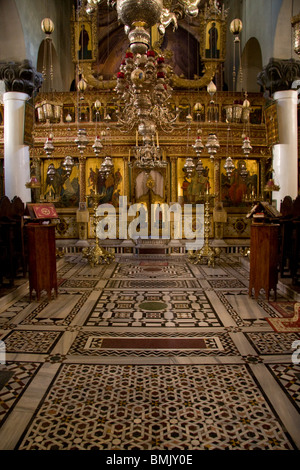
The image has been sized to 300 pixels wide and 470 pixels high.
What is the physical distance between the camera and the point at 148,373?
9.68 feet

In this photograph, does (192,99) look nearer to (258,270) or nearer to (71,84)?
(71,84)

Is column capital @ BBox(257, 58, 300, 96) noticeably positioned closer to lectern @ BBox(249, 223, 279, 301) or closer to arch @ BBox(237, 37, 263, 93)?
arch @ BBox(237, 37, 263, 93)

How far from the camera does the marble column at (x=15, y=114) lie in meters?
8.16

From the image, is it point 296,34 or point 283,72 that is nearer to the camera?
point 296,34

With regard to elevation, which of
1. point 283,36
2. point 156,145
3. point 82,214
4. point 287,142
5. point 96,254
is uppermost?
point 283,36

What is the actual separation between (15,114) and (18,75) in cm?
85

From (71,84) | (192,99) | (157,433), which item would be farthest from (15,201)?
(71,84)

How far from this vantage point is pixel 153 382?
2797mm

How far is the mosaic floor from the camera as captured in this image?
2172 mm

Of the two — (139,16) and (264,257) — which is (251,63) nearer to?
(264,257)

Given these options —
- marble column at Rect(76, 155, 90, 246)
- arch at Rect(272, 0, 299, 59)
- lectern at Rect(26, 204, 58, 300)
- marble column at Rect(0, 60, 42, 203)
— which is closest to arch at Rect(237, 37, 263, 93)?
arch at Rect(272, 0, 299, 59)

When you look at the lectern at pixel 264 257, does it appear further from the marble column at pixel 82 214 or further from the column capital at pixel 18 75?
the column capital at pixel 18 75

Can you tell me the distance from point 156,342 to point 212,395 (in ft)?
3.55

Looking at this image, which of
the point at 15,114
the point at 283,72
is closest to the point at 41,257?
the point at 15,114
